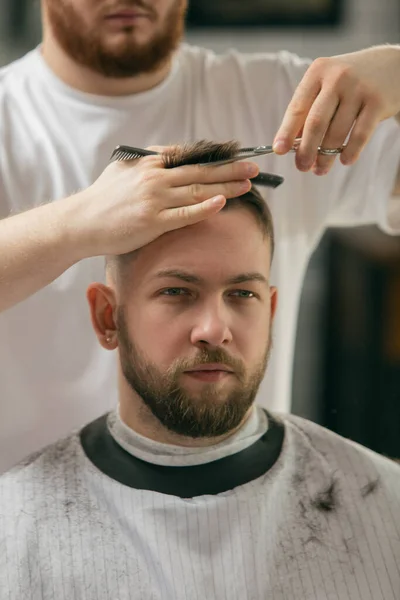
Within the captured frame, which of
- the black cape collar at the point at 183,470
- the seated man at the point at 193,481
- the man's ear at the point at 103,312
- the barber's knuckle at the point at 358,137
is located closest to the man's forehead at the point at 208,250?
the seated man at the point at 193,481

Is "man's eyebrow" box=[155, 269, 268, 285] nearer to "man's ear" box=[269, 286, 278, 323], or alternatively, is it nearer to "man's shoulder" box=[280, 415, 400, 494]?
"man's ear" box=[269, 286, 278, 323]

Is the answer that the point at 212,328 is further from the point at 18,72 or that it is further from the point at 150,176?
the point at 18,72

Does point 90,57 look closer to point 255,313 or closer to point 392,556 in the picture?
point 255,313

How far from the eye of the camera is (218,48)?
1796 mm

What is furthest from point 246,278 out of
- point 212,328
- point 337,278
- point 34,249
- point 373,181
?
point 337,278

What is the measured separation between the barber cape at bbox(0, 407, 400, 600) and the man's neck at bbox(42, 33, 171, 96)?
0.63m

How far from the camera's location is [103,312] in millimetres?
1459

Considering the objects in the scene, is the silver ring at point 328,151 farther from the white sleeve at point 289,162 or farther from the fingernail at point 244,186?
the white sleeve at point 289,162

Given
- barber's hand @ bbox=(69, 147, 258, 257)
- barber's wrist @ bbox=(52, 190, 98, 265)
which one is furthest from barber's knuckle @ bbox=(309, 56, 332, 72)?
barber's wrist @ bbox=(52, 190, 98, 265)

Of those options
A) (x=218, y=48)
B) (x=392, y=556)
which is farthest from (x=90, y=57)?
(x=392, y=556)

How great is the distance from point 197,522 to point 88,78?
851 millimetres

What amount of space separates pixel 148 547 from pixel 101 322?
0.41m

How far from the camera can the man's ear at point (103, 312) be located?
145cm

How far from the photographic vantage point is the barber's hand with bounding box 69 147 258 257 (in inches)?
48.5
